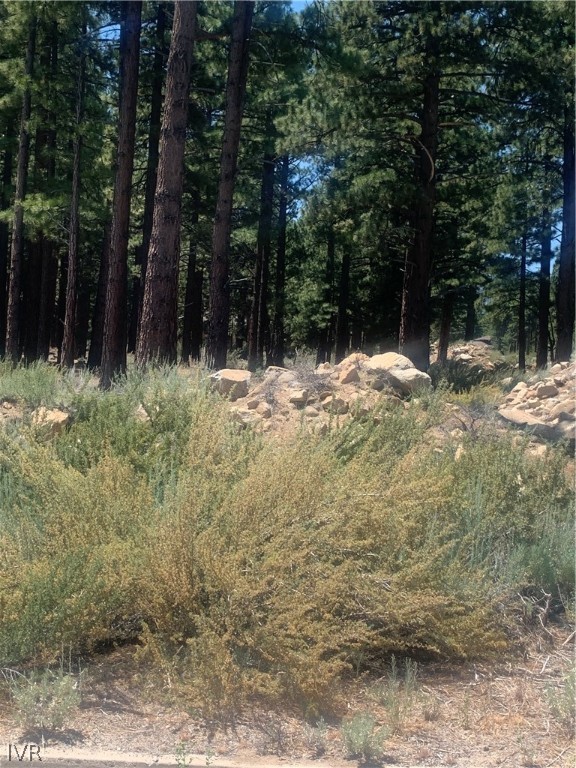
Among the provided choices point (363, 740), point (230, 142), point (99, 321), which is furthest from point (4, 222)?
point (363, 740)

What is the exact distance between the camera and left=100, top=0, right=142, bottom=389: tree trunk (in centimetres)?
1392

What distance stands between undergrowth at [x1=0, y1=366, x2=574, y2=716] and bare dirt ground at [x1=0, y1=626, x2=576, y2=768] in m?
0.15

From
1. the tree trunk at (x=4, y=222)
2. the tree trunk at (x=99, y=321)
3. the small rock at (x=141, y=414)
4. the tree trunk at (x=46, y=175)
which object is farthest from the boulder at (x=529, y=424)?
the tree trunk at (x=4, y=222)

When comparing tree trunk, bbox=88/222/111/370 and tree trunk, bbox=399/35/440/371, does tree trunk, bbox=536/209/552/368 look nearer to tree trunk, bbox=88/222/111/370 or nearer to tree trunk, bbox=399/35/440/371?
tree trunk, bbox=399/35/440/371

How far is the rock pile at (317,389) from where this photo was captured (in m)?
8.70

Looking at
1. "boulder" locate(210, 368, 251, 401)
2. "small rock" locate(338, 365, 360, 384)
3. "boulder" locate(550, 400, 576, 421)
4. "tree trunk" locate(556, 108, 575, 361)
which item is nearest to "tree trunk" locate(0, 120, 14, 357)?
"tree trunk" locate(556, 108, 575, 361)

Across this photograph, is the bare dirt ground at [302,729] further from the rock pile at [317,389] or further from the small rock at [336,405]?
the small rock at [336,405]

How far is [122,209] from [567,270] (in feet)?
41.4

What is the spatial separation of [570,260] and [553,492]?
16.2 m

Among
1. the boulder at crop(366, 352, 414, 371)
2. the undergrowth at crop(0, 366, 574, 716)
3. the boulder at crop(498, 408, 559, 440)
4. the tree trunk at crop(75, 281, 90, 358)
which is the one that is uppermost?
the tree trunk at crop(75, 281, 90, 358)

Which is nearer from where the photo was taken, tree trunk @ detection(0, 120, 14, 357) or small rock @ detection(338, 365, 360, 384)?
small rock @ detection(338, 365, 360, 384)

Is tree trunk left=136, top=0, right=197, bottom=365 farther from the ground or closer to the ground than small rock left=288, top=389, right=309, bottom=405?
farther from the ground

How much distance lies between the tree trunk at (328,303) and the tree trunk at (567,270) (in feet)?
32.3

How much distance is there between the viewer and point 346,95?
1549cm
